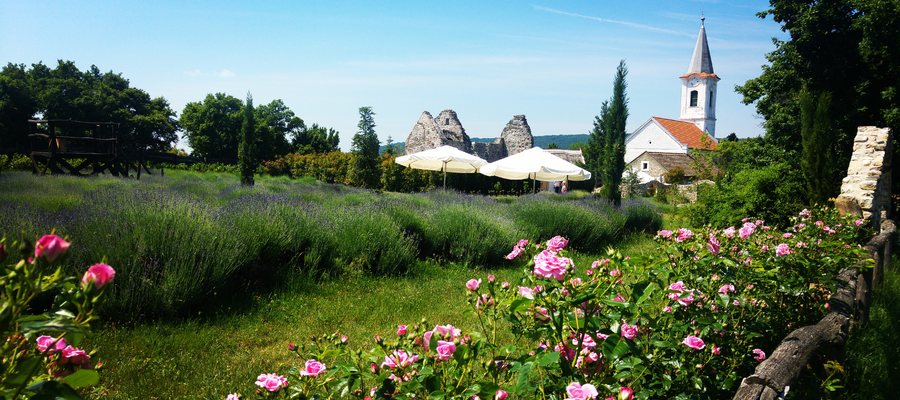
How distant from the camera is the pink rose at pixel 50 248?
75cm

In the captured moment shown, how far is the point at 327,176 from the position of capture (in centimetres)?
1850

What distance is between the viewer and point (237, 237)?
4.02m

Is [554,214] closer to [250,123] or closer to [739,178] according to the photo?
[739,178]

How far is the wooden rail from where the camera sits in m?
1.74

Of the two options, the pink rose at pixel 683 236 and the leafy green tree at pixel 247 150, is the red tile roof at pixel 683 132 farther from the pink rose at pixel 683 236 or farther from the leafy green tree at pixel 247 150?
the pink rose at pixel 683 236

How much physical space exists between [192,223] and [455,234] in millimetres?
3276

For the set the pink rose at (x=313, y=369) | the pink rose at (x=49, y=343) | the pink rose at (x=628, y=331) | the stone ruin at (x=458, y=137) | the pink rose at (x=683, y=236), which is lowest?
the pink rose at (x=628, y=331)

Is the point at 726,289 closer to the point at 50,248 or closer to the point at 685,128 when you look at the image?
the point at 50,248

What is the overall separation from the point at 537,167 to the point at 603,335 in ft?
38.4

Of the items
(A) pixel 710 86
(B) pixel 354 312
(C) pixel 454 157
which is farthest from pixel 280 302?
(A) pixel 710 86

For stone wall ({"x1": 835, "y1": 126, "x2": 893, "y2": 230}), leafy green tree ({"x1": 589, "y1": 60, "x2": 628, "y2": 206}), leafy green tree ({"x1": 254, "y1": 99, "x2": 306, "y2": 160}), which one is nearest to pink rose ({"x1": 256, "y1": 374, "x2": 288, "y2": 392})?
stone wall ({"x1": 835, "y1": 126, "x2": 893, "y2": 230})

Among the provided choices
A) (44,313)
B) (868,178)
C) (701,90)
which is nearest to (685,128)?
(701,90)

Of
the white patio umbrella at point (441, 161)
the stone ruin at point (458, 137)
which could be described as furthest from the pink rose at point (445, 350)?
the stone ruin at point (458, 137)

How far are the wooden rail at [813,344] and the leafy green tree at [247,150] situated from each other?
12.7 m
